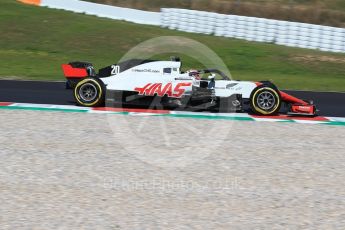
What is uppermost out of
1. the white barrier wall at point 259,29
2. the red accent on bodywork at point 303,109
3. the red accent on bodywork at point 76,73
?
the white barrier wall at point 259,29

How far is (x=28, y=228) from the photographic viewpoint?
5.31 metres

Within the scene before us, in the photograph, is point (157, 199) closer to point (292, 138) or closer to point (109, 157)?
point (109, 157)

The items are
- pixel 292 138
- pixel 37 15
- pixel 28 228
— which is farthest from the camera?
pixel 37 15

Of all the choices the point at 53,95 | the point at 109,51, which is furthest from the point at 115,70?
the point at 109,51

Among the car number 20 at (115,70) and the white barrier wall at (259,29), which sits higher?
the white barrier wall at (259,29)

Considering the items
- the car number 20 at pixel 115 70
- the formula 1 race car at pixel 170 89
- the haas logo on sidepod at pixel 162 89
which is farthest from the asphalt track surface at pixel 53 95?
the haas logo on sidepod at pixel 162 89

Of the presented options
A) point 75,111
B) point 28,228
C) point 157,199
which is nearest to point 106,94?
point 75,111

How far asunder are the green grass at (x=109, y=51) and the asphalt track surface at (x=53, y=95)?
4.97 ft

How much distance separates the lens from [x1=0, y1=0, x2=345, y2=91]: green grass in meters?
18.6

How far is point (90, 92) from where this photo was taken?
38.6 ft

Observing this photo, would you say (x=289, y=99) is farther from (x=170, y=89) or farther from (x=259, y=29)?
(x=259, y=29)

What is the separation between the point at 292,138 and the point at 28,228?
549cm

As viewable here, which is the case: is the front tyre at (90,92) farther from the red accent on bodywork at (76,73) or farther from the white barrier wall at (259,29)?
the white barrier wall at (259,29)

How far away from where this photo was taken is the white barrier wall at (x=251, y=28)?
22.4 m
